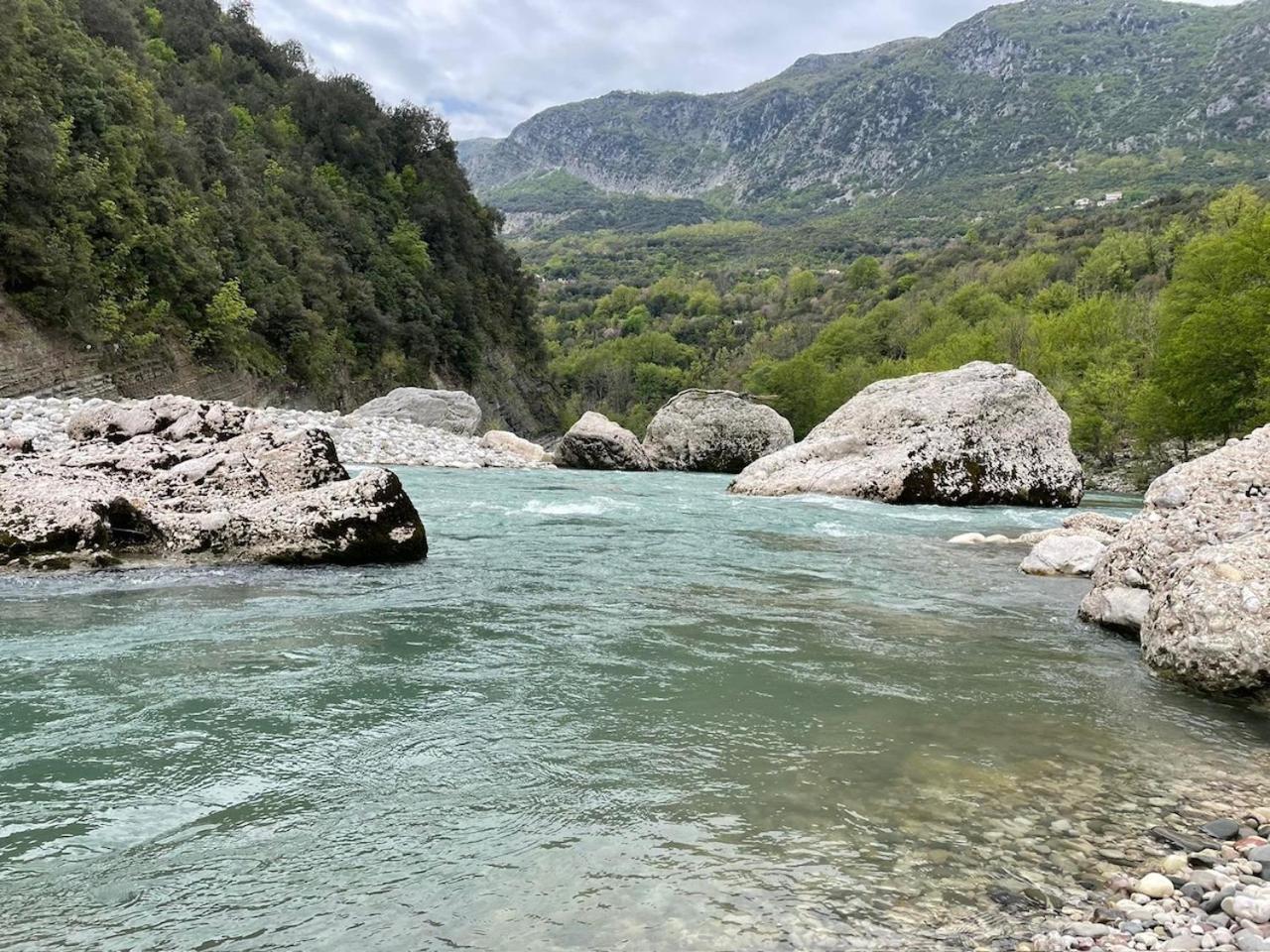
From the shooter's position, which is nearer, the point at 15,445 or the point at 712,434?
A: the point at 15,445

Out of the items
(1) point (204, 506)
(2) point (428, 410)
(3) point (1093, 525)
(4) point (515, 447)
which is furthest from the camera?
(2) point (428, 410)

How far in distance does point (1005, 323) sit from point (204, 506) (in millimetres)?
52874

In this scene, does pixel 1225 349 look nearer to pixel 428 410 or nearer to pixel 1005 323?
pixel 1005 323

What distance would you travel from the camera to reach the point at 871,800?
11.9ft

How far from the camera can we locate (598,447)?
2970 cm

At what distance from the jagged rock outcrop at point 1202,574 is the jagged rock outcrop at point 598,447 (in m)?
22.6

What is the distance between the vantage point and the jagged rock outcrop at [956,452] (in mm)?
19328

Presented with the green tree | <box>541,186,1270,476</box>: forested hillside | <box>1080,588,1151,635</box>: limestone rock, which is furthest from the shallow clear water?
<box>541,186,1270,476</box>: forested hillside

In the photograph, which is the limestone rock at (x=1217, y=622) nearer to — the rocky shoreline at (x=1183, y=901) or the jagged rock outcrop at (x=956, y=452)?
the rocky shoreline at (x=1183, y=901)

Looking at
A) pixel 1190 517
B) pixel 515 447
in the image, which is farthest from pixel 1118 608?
pixel 515 447

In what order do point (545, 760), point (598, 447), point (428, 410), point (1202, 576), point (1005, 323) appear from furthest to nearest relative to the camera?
1. point (1005, 323)
2. point (428, 410)
3. point (598, 447)
4. point (1202, 576)
5. point (545, 760)

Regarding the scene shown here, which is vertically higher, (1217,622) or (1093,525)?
(1217,622)

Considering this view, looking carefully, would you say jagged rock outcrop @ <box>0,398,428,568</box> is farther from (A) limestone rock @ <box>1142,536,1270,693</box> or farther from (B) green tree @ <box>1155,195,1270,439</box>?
(B) green tree @ <box>1155,195,1270,439</box>

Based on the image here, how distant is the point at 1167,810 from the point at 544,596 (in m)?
5.36
